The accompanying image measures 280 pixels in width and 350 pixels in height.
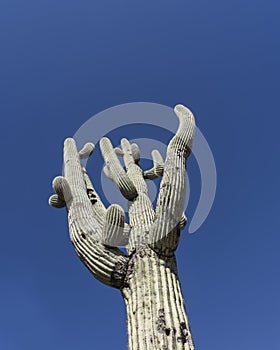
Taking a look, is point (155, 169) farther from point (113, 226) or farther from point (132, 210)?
point (113, 226)

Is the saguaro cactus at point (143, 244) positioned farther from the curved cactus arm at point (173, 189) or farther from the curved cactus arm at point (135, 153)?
the curved cactus arm at point (135, 153)

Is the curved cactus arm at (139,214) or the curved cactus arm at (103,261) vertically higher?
the curved cactus arm at (139,214)

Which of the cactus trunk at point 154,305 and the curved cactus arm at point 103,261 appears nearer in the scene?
the cactus trunk at point 154,305

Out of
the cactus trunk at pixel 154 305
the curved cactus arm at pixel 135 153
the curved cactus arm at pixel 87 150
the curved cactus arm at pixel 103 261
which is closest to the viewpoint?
the cactus trunk at pixel 154 305

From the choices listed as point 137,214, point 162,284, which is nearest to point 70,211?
point 137,214

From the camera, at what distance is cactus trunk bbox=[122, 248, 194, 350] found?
2307mm

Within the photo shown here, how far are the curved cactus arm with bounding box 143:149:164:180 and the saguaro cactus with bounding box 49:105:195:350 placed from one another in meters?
0.67

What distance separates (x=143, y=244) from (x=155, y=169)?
5.67ft

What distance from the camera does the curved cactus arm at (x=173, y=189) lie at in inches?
112

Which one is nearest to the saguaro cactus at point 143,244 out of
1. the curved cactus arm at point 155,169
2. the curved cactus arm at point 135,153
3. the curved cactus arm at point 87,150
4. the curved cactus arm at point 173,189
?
the curved cactus arm at point 173,189

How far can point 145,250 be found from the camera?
2783 millimetres

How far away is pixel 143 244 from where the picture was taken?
112 inches

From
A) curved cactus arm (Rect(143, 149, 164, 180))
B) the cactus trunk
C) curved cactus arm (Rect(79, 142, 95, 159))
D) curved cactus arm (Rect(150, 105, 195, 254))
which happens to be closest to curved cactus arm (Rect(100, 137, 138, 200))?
curved cactus arm (Rect(150, 105, 195, 254))

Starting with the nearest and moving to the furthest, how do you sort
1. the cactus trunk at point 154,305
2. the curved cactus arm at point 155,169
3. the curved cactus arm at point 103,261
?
1. the cactus trunk at point 154,305
2. the curved cactus arm at point 103,261
3. the curved cactus arm at point 155,169
